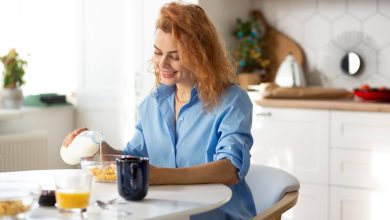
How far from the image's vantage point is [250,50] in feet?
14.1

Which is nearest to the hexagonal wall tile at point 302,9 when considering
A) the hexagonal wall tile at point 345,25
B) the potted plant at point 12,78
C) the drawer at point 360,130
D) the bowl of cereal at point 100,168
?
the hexagonal wall tile at point 345,25

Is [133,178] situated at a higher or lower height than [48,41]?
lower

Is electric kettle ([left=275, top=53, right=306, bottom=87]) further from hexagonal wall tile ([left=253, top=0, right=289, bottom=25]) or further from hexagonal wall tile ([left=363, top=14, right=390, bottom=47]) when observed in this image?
hexagonal wall tile ([left=363, top=14, right=390, bottom=47])

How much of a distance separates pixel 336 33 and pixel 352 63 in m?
0.21

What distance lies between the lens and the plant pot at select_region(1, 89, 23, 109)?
403 cm

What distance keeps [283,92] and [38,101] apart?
155cm

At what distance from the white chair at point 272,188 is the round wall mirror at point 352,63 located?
2109 mm

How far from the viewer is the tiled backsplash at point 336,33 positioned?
4.06 meters

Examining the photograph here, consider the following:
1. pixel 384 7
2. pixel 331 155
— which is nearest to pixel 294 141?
pixel 331 155

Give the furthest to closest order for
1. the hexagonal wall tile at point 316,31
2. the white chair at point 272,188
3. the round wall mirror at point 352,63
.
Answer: the hexagonal wall tile at point 316,31 → the round wall mirror at point 352,63 → the white chair at point 272,188

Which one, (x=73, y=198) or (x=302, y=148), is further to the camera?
(x=302, y=148)

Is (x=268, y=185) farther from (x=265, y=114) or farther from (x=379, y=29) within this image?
(x=379, y=29)

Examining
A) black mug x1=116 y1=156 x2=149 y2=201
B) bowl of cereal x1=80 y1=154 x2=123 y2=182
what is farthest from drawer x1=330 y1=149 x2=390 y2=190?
black mug x1=116 y1=156 x2=149 y2=201

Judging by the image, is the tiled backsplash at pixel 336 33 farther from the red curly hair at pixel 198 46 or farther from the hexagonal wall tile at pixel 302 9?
the red curly hair at pixel 198 46
